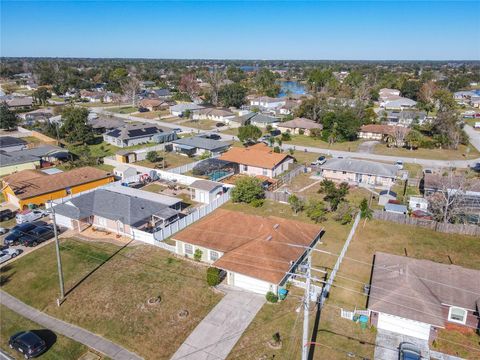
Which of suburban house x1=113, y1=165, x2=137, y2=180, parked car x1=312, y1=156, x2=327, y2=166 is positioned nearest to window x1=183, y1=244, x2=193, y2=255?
suburban house x1=113, y1=165, x2=137, y2=180

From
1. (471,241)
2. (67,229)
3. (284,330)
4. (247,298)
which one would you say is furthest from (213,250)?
(471,241)

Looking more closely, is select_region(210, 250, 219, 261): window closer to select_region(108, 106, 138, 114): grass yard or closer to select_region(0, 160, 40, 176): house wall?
Answer: select_region(0, 160, 40, 176): house wall

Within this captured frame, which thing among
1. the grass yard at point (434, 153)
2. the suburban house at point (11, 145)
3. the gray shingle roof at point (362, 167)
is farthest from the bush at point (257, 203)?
the suburban house at point (11, 145)

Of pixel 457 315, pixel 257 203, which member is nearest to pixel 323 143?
pixel 257 203

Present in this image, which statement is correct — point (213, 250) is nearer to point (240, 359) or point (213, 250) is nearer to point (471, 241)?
point (240, 359)

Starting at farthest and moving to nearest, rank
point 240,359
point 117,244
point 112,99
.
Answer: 1. point 112,99
2. point 117,244
3. point 240,359

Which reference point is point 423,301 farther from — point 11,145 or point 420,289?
point 11,145

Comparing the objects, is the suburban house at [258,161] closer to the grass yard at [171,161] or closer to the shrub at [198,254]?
the grass yard at [171,161]

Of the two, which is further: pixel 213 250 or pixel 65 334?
pixel 213 250
